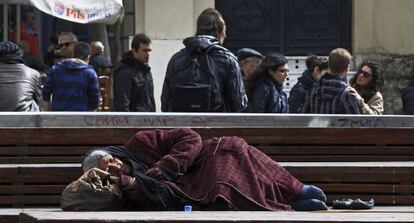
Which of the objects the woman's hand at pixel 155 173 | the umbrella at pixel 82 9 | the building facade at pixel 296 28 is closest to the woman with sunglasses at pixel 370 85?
the woman's hand at pixel 155 173

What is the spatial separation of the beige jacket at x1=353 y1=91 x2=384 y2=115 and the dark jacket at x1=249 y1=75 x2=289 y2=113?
664 mm

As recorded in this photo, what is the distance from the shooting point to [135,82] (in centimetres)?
1224

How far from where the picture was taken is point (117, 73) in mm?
12359

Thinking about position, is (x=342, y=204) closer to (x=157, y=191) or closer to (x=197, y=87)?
(x=157, y=191)

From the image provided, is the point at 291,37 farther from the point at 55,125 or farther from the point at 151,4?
the point at 55,125

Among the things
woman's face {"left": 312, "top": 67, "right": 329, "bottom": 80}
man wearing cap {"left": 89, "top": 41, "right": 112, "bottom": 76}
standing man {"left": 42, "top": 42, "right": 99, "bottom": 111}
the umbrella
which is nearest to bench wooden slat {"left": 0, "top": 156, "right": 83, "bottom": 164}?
standing man {"left": 42, "top": 42, "right": 99, "bottom": 111}

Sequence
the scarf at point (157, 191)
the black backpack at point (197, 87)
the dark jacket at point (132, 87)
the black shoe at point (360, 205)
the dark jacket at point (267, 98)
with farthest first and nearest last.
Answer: the dark jacket at point (132, 87) < the dark jacket at point (267, 98) < the black backpack at point (197, 87) < the black shoe at point (360, 205) < the scarf at point (157, 191)

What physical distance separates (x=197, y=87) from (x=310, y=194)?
7.82ft

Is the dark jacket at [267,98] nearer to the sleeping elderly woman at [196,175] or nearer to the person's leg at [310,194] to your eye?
the sleeping elderly woman at [196,175]

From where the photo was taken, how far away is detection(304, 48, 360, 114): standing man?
10188 mm

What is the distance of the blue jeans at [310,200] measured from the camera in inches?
307

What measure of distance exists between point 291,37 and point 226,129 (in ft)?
36.2

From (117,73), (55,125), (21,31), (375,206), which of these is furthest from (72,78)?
(21,31)

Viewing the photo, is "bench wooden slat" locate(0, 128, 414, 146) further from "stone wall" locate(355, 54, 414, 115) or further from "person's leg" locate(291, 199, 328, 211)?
"stone wall" locate(355, 54, 414, 115)
